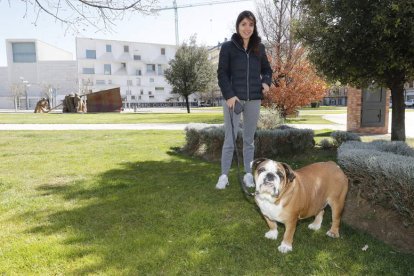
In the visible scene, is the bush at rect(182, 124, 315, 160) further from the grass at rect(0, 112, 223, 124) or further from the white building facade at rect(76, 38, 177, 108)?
the white building facade at rect(76, 38, 177, 108)

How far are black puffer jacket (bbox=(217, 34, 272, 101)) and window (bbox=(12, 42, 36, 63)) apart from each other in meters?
85.7

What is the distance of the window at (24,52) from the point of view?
3123 inches

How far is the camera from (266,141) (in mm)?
8016

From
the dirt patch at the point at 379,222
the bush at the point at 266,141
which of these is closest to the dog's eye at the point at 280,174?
the dirt patch at the point at 379,222

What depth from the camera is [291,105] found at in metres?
21.6

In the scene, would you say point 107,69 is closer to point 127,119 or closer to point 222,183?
point 127,119

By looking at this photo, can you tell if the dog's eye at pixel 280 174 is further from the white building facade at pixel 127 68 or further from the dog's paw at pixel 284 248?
the white building facade at pixel 127 68

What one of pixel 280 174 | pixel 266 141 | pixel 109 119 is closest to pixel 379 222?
pixel 280 174

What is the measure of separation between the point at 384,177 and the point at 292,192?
3.77 feet

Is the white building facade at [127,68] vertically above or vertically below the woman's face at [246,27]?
above

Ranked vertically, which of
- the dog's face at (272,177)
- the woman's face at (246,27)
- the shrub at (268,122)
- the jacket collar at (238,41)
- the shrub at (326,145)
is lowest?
the shrub at (326,145)

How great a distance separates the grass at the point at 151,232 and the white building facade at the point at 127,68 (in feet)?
227

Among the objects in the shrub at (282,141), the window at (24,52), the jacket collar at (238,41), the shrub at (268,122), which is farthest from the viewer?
the window at (24,52)

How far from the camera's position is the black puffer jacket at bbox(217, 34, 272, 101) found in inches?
203
